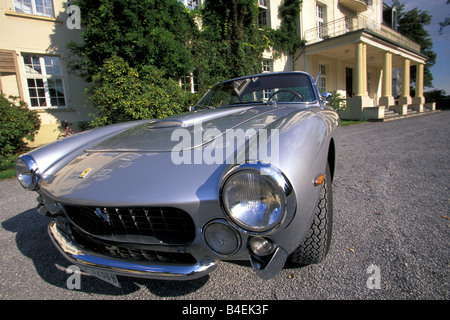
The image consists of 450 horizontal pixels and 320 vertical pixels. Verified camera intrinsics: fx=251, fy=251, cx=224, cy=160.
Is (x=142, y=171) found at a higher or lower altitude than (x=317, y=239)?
higher

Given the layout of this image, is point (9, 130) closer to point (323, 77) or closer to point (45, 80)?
point (45, 80)

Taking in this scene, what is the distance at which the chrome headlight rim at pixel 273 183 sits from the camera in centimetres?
99

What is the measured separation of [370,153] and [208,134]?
13.8 ft

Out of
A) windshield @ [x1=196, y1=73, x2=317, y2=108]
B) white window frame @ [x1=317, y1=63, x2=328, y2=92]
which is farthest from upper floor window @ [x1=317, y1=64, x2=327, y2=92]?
windshield @ [x1=196, y1=73, x2=317, y2=108]

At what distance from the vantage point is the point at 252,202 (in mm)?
1025

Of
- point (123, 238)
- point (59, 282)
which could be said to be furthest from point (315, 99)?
point (59, 282)

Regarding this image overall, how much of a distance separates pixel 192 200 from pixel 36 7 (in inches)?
412

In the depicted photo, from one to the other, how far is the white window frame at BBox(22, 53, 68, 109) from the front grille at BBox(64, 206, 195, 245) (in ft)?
30.0

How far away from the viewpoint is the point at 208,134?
5.36 ft

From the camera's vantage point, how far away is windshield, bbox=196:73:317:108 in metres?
2.64

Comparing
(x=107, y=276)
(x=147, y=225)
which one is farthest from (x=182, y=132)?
(x=107, y=276)

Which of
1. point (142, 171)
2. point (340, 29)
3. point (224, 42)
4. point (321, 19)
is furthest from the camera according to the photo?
point (340, 29)

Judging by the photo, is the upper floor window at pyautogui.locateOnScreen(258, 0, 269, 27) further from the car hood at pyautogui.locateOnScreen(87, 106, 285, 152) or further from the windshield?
the car hood at pyautogui.locateOnScreen(87, 106, 285, 152)

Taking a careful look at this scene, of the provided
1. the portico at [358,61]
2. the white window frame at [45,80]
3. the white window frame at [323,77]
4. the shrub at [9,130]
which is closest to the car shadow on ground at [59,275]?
the shrub at [9,130]
